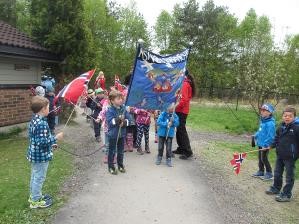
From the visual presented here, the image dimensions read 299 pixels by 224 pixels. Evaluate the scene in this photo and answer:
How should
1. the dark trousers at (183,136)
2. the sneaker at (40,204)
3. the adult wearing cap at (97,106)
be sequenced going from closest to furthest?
the sneaker at (40,204)
the dark trousers at (183,136)
the adult wearing cap at (97,106)

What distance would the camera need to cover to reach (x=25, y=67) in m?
12.8

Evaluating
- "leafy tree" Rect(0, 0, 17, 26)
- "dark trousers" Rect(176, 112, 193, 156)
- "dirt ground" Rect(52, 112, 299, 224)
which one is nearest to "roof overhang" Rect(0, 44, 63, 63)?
"dirt ground" Rect(52, 112, 299, 224)

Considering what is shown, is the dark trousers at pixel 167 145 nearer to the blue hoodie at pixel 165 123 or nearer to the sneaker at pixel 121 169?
the blue hoodie at pixel 165 123

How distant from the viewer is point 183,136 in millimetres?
9086

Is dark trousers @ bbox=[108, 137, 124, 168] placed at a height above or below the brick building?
below

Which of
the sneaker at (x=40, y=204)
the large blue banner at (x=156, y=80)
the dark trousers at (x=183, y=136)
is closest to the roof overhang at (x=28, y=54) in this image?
the large blue banner at (x=156, y=80)

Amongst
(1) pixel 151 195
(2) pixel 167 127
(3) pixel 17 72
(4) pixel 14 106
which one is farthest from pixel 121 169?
(3) pixel 17 72

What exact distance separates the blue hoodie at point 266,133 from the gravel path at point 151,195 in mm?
1070

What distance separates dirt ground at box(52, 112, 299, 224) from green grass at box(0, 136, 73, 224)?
0.69 feet

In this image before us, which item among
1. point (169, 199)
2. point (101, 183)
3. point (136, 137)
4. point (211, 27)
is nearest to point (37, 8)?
point (136, 137)

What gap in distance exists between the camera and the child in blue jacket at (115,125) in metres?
7.47

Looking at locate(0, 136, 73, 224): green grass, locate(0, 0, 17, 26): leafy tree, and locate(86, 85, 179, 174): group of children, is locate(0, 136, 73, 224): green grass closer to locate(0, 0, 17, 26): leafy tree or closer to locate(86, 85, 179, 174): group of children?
locate(86, 85, 179, 174): group of children

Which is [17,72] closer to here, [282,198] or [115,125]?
[115,125]

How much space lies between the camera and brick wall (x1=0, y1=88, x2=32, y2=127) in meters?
11.6
